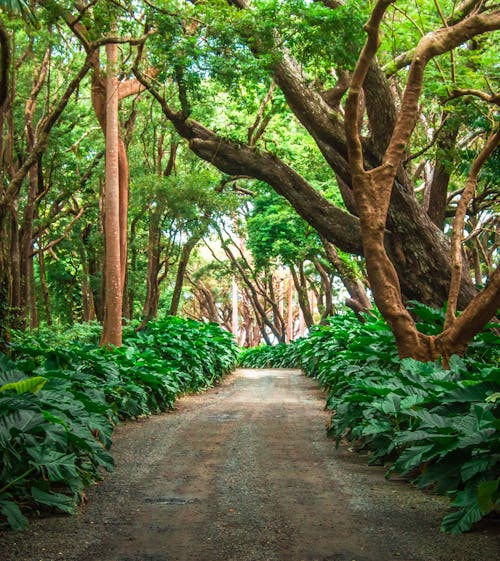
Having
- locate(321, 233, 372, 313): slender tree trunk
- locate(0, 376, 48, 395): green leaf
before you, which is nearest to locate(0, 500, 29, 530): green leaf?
locate(0, 376, 48, 395): green leaf

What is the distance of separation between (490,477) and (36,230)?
16.8 metres

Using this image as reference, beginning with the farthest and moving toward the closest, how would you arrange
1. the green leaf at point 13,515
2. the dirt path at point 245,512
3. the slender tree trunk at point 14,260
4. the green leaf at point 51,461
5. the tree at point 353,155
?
the slender tree trunk at point 14,260 < the tree at point 353,155 < the green leaf at point 51,461 < the green leaf at point 13,515 < the dirt path at point 245,512

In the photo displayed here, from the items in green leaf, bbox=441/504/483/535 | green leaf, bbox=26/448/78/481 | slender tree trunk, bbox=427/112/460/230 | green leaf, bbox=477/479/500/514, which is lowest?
green leaf, bbox=441/504/483/535

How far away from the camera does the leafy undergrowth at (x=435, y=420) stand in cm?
445

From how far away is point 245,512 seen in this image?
16.0 ft

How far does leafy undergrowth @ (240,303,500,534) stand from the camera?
4.45m

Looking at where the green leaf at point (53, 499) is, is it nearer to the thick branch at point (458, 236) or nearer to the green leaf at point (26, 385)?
the green leaf at point (26, 385)

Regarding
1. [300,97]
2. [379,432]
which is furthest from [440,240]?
[379,432]

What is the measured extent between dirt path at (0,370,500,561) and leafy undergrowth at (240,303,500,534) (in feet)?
0.73

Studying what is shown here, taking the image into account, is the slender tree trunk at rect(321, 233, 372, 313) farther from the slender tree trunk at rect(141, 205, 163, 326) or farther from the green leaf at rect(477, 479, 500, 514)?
the green leaf at rect(477, 479, 500, 514)

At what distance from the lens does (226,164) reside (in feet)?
41.4

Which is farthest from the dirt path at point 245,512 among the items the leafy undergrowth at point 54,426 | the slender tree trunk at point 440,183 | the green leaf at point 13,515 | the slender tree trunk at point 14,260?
the slender tree trunk at point 14,260

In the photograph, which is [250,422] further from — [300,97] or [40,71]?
[40,71]

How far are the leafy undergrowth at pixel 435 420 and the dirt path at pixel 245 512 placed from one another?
22cm
